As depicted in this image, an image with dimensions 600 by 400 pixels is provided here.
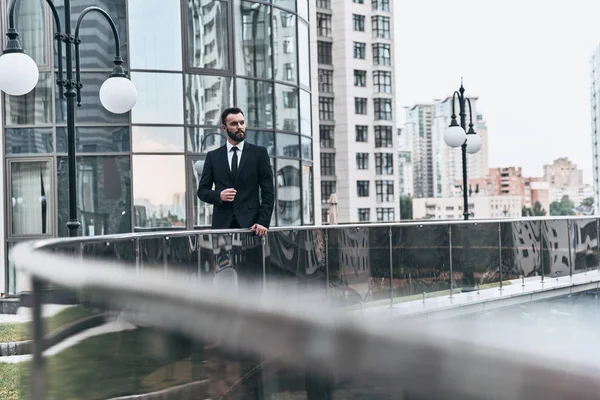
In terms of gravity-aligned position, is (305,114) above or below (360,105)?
below

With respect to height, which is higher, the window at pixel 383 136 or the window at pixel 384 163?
the window at pixel 383 136

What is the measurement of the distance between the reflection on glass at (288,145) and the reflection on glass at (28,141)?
6.06 m

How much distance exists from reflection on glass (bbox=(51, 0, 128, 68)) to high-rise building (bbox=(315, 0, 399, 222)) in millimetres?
83400

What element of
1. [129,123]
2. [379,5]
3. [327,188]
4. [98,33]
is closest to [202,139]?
[129,123]

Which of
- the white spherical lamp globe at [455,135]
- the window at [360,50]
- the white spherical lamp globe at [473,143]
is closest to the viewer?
the white spherical lamp globe at [455,135]

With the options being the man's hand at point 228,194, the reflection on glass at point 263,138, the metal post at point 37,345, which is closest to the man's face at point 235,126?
the man's hand at point 228,194

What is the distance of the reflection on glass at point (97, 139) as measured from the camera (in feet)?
62.4

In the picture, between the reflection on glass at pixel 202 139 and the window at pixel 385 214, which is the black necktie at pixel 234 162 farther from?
the window at pixel 385 214

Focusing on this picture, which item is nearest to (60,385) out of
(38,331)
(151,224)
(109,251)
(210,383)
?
(38,331)

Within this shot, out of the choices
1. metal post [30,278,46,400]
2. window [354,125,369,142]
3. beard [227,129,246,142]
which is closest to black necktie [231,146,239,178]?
beard [227,129,246,142]

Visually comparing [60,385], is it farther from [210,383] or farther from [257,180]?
[257,180]

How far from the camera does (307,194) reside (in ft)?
76.1

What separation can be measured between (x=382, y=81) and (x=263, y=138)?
8825 centimetres

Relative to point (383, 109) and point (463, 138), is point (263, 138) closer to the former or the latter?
point (463, 138)
